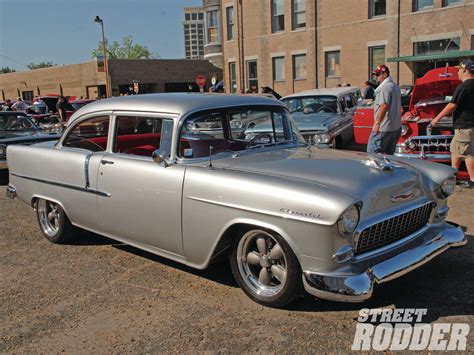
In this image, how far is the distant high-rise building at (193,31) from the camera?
103m

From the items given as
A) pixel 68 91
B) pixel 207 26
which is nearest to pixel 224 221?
pixel 207 26

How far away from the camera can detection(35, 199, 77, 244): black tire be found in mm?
5477

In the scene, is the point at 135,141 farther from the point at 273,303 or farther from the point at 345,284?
the point at 345,284

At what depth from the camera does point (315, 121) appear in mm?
9648

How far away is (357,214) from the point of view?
10.9 ft

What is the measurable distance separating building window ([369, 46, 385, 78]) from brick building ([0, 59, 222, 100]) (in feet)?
63.1

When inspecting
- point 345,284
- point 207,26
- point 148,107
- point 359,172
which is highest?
point 207,26

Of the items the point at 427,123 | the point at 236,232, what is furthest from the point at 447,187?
the point at 427,123

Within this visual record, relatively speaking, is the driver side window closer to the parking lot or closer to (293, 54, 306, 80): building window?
the parking lot

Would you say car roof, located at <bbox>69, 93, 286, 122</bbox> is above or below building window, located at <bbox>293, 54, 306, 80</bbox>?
below

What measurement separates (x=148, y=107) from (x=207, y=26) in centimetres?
3165

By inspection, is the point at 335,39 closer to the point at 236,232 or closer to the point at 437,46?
the point at 437,46

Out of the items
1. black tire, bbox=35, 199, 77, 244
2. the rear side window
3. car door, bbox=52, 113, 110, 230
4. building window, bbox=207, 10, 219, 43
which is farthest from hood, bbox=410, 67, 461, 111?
building window, bbox=207, 10, 219, 43

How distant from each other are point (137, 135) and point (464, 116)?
14.1ft
